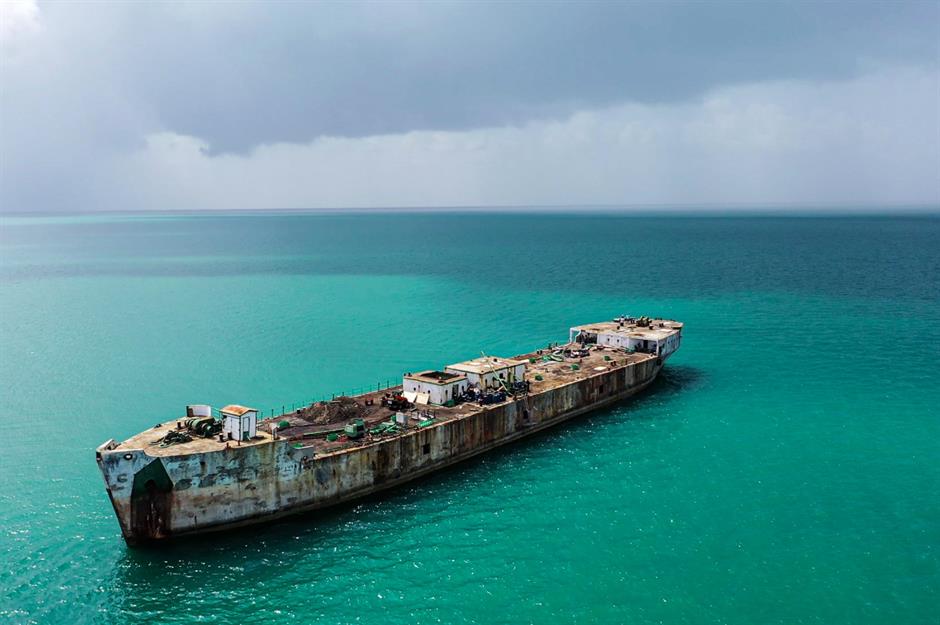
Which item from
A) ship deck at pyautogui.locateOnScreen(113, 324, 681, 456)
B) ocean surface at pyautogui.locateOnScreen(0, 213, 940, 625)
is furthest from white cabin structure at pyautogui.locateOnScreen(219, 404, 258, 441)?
ocean surface at pyautogui.locateOnScreen(0, 213, 940, 625)

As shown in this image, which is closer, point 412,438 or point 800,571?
point 800,571

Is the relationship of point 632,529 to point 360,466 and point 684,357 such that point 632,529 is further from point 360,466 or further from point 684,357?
point 684,357

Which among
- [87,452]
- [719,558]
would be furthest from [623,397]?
[87,452]

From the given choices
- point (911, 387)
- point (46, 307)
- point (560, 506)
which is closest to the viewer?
point (560, 506)

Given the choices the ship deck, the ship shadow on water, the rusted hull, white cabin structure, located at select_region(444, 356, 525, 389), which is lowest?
the ship shadow on water

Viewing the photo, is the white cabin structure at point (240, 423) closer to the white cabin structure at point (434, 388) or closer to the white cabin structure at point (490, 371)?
the white cabin structure at point (434, 388)

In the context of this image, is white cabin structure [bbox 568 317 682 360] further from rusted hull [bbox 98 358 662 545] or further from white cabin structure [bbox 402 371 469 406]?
rusted hull [bbox 98 358 662 545]

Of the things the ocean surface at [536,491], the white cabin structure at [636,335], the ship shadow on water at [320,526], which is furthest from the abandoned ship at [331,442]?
the white cabin structure at [636,335]

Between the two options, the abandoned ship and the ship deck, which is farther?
the ship deck
